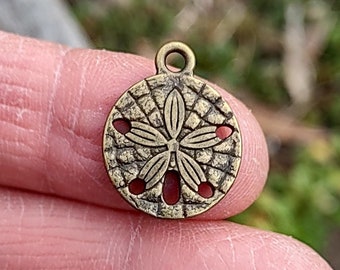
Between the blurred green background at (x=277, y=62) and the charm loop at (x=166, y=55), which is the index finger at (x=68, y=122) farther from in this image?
the blurred green background at (x=277, y=62)

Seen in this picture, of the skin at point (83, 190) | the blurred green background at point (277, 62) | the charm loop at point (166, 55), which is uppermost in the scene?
the blurred green background at point (277, 62)

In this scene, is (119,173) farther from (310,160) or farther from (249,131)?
(310,160)

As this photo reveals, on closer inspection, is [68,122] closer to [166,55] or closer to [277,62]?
[166,55]

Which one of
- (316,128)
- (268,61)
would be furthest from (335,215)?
(268,61)

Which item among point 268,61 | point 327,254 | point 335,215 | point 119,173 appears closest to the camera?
point 119,173

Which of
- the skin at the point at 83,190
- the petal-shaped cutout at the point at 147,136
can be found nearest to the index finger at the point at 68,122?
the skin at the point at 83,190

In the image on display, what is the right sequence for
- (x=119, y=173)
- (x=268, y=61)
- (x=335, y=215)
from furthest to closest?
(x=268, y=61) < (x=335, y=215) < (x=119, y=173)

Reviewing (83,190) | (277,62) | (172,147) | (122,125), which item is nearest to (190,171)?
(172,147)
